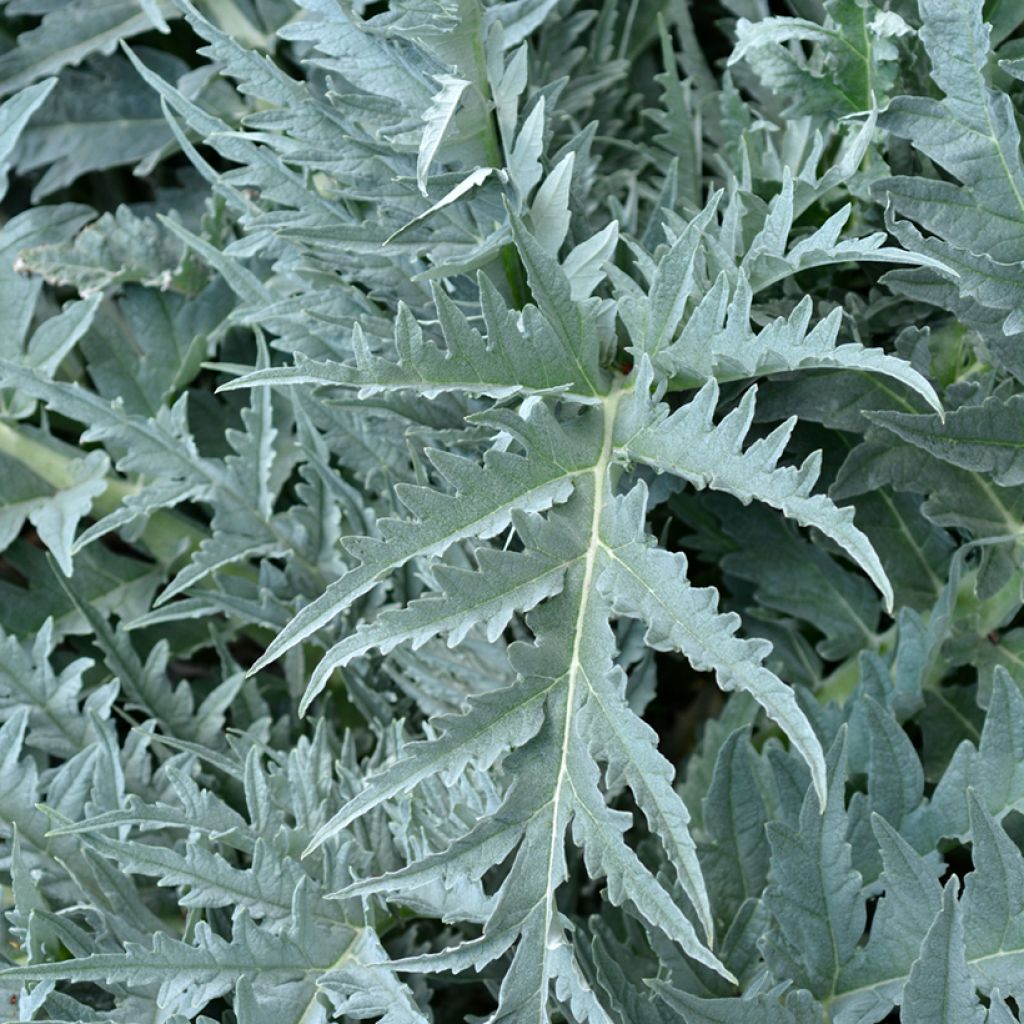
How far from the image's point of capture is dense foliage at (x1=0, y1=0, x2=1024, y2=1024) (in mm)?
425

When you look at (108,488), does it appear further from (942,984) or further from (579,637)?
(942,984)

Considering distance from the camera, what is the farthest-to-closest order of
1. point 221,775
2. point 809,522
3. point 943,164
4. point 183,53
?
point 183,53, point 221,775, point 943,164, point 809,522

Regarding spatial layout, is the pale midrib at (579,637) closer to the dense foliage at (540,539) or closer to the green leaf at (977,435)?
the dense foliage at (540,539)

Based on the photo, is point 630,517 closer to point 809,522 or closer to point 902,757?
point 809,522

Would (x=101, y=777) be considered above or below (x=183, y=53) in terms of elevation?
below

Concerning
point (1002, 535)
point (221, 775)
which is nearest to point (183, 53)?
point (221, 775)

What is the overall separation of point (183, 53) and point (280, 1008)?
2.05ft

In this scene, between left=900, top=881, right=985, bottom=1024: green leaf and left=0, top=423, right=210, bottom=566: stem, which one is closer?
left=900, top=881, right=985, bottom=1024: green leaf

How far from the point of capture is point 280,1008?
479 mm

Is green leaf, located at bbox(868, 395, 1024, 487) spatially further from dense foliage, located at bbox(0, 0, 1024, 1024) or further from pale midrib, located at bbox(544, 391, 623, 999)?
pale midrib, located at bbox(544, 391, 623, 999)

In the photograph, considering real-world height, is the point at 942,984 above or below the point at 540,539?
→ below

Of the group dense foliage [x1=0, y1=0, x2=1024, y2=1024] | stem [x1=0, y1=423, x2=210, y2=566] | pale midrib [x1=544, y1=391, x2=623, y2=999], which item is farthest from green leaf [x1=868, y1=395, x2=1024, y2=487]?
stem [x1=0, y1=423, x2=210, y2=566]

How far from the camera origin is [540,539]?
44 centimetres

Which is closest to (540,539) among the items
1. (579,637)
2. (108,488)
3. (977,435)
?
(579,637)
